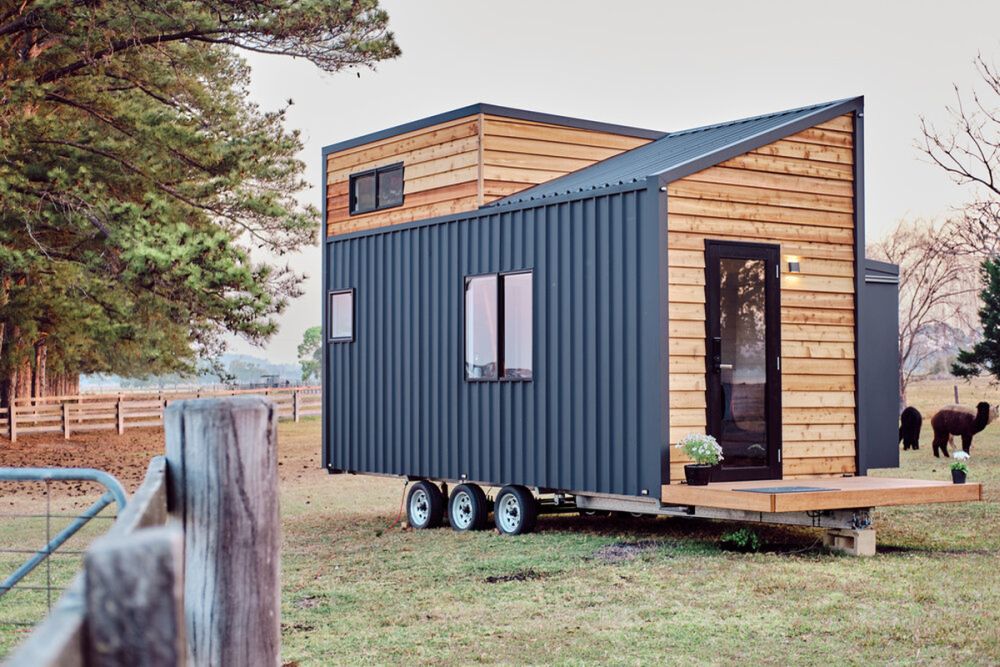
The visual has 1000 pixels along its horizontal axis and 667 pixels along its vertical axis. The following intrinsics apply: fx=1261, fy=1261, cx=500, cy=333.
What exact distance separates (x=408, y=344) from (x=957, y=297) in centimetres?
3029

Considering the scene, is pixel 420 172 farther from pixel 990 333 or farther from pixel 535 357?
pixel 990 333

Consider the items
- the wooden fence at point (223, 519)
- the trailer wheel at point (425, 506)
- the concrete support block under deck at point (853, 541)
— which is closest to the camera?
the wooden fence at point (223, 519)

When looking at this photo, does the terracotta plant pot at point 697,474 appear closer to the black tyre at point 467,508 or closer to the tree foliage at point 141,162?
the black tyre at point 467,508

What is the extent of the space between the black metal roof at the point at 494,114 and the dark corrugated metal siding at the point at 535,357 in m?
1.16

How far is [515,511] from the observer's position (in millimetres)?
11523

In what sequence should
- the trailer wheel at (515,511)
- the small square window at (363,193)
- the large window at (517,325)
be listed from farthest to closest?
the small square window at (363,193) < the large window at (517,325) < the trailer wheel at (515,511)

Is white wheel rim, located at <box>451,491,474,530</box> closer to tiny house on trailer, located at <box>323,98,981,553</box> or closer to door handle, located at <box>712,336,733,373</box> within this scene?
tiny house on trailer, located at <box>323,98,981,553</box>

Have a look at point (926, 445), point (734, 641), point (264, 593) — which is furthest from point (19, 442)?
point (264, 593)

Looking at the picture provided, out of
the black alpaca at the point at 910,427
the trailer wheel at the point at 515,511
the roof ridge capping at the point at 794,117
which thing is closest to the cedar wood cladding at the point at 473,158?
the roof ridge capping at the point at 794,117

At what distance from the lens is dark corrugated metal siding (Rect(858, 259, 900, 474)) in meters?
12.4

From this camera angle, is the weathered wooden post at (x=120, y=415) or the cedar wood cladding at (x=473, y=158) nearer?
the cedar wood cladding at (x=473, y=158)

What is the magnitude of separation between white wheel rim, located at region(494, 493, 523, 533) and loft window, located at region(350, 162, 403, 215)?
149 inches

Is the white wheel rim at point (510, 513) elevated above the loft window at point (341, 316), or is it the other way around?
the loft window at point (341, 316)

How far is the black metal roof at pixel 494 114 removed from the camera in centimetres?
1283
